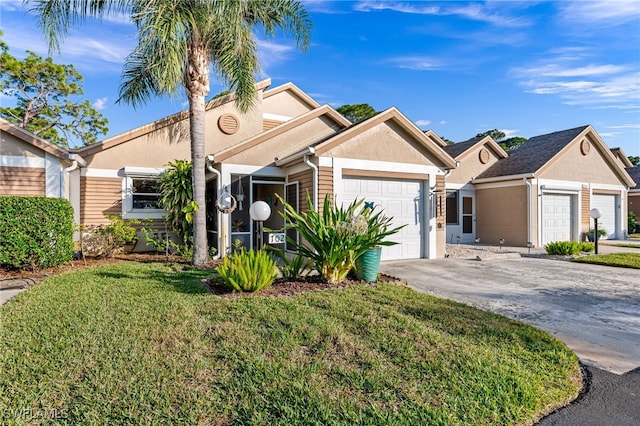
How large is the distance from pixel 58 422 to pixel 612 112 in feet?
57.6

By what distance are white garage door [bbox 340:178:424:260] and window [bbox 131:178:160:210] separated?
23.2 feet

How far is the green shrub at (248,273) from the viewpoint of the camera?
6039mm

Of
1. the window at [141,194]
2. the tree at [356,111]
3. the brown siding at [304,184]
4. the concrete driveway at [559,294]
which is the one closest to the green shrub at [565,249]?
the concrete driveway at [559,294]

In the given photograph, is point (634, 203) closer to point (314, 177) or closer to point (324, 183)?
point (324, 183)

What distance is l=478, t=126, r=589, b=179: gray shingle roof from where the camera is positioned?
52.0 ft

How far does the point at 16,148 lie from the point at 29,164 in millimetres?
550

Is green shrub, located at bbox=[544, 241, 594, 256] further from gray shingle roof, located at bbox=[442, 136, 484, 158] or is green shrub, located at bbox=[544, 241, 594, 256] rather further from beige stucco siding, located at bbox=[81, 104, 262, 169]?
beige stucco siding, located at bbox=[81, 104, 262, 169]

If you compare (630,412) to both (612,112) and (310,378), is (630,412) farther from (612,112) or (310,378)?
(612,112)

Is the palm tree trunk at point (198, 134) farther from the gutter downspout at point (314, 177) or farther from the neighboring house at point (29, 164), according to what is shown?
the neighboring house at point (29, 164)

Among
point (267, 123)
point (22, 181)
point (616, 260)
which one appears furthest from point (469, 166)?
point (22, 181)

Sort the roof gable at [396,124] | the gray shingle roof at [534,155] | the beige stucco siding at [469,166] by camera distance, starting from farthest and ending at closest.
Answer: the beige stucco siding at [469,166]
the gray shingle roof at [534,155]
the roof gable at [396,124]

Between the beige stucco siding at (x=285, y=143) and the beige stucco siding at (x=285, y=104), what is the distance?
3941 mm

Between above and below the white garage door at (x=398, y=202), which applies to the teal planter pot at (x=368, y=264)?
below

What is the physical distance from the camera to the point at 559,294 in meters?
6.76
